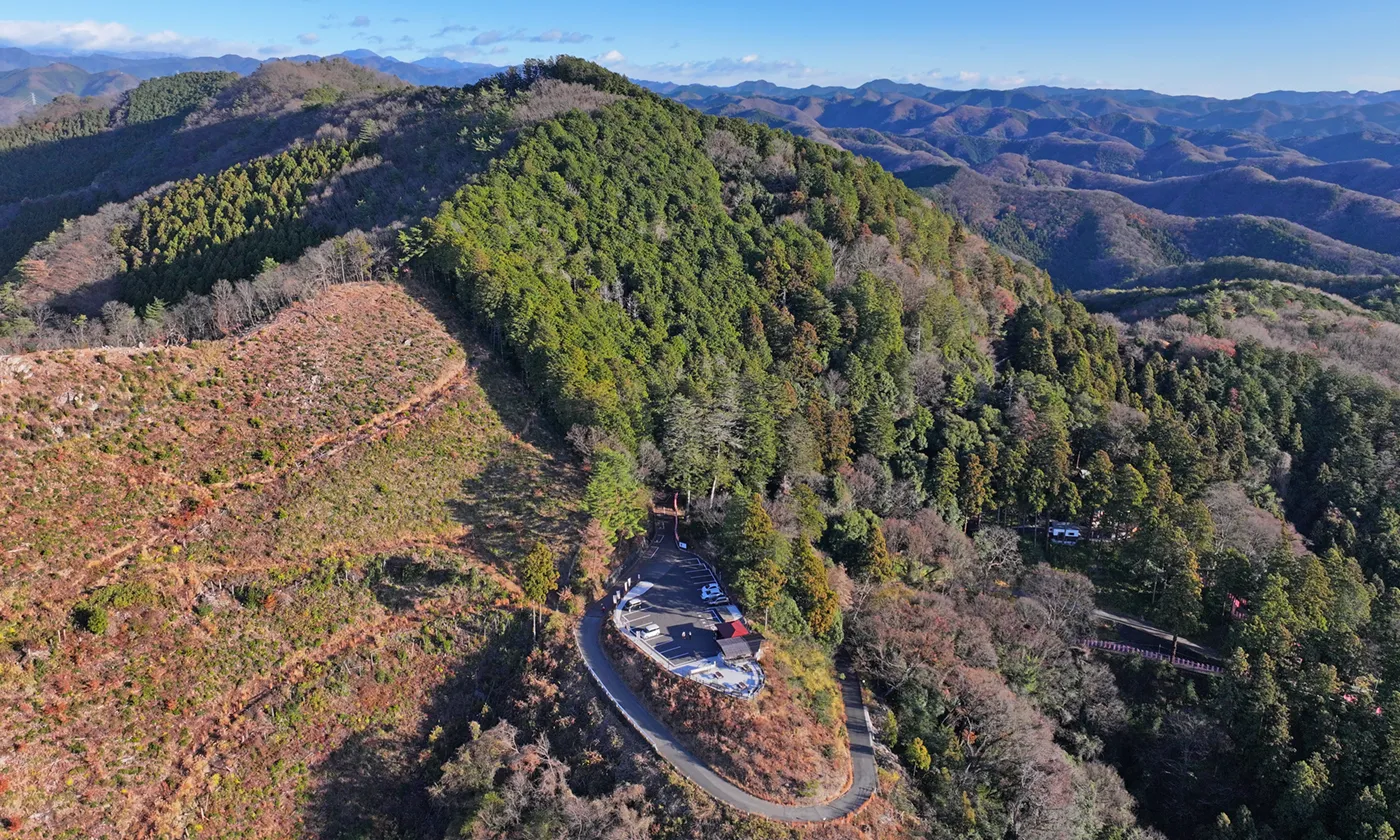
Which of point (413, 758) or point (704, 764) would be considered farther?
point (413, 758)

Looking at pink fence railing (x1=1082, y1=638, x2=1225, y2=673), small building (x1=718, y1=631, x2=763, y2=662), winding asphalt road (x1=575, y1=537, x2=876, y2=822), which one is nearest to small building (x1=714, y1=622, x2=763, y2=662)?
small building (x1=718, y1=631, x2=763, y2=662)

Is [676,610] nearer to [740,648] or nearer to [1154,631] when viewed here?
[740,648]

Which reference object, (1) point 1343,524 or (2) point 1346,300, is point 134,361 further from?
(2) point 1346,300

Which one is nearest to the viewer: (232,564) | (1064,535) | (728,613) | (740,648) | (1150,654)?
(232,564)

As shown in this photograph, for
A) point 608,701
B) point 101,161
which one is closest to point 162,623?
point 608,701

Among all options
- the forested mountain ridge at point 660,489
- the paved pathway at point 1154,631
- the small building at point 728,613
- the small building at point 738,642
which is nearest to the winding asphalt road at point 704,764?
the forested mountain ridge at point 660,489

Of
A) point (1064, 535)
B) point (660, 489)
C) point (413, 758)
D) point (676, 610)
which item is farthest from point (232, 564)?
point (1064, 535)
